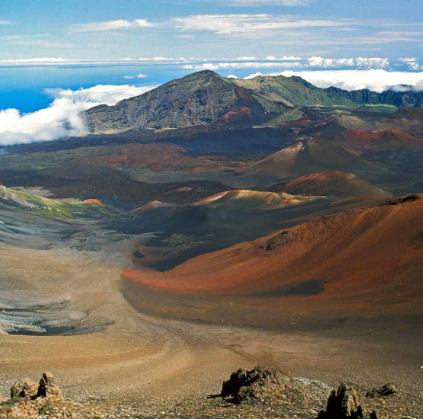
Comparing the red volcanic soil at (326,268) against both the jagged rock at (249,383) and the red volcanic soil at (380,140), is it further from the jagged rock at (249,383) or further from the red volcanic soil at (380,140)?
the red volcanic soil at (380,140)

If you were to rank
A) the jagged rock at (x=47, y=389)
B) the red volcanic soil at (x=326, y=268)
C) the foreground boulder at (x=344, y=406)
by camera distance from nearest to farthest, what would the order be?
1. the foreground boulder at (x=344, y=406)
2. the jagged rock at (x=47, y=389)
3. the red volcanic soil at (x=326, y=268)

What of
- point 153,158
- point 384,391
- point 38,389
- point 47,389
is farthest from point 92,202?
point 384,391

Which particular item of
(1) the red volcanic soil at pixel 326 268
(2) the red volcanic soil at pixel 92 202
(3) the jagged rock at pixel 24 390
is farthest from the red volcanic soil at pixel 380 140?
(3) the jagged rock at pixel 24 390

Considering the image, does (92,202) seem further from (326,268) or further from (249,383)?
(249,383)

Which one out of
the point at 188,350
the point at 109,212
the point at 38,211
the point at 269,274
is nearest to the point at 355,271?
the point at 269,274

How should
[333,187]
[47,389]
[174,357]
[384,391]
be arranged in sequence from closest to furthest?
[47,389] < [384,391] < [174,357] < [333,187]

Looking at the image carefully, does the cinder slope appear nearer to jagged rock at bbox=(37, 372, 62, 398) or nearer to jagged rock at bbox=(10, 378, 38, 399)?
jagged rock at bbox=(10, 378, 38, 399)

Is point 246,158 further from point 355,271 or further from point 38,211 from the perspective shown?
point 355,271

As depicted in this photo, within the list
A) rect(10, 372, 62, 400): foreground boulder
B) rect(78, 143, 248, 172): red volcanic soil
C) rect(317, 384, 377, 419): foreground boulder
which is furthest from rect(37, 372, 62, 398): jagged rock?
rect(78, 143, 248, 172): red volcanic soil

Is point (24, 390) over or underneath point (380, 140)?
underneath
